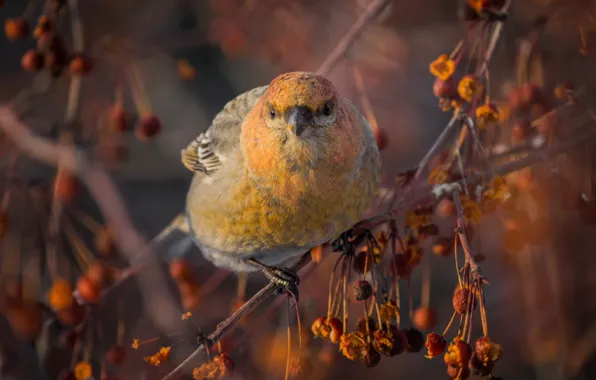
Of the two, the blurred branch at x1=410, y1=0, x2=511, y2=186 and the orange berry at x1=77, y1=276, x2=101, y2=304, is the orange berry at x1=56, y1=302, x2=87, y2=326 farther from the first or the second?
the blurred branch at x1=410, y1=0, x2=511, y2=186

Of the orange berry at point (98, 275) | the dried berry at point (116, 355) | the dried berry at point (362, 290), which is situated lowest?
the dried berry at point (116, 355)

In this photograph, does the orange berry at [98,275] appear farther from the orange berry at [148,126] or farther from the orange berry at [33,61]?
the orange berry at [33,61]

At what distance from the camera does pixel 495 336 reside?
159 inches

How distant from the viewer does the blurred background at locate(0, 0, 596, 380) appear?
3045mm

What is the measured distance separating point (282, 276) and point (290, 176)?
462 millimetres

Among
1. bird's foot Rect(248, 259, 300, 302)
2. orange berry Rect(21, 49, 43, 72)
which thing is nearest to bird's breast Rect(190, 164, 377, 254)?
bird's foot Rect(248, 259, 300, 302)

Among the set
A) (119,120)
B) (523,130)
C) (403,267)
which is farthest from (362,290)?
(119,120)

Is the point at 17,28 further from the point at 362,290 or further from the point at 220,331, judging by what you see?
the point at 362,290

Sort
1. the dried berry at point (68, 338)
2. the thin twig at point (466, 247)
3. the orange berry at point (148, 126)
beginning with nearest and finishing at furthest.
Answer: the thin twig at point (466, 247) < the dried berry at point (68, 338) < the orange berry at point (148, 126)

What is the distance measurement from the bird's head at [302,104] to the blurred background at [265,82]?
618 mm

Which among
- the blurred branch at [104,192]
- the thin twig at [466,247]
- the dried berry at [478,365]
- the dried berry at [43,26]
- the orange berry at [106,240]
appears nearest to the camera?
the thin twig at [466,247]

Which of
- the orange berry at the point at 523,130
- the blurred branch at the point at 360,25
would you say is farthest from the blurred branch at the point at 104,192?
the orange berry at the point at 523,130

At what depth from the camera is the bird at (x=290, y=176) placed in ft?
8.30

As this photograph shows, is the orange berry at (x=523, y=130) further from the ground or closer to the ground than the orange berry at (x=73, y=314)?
further from the ground
